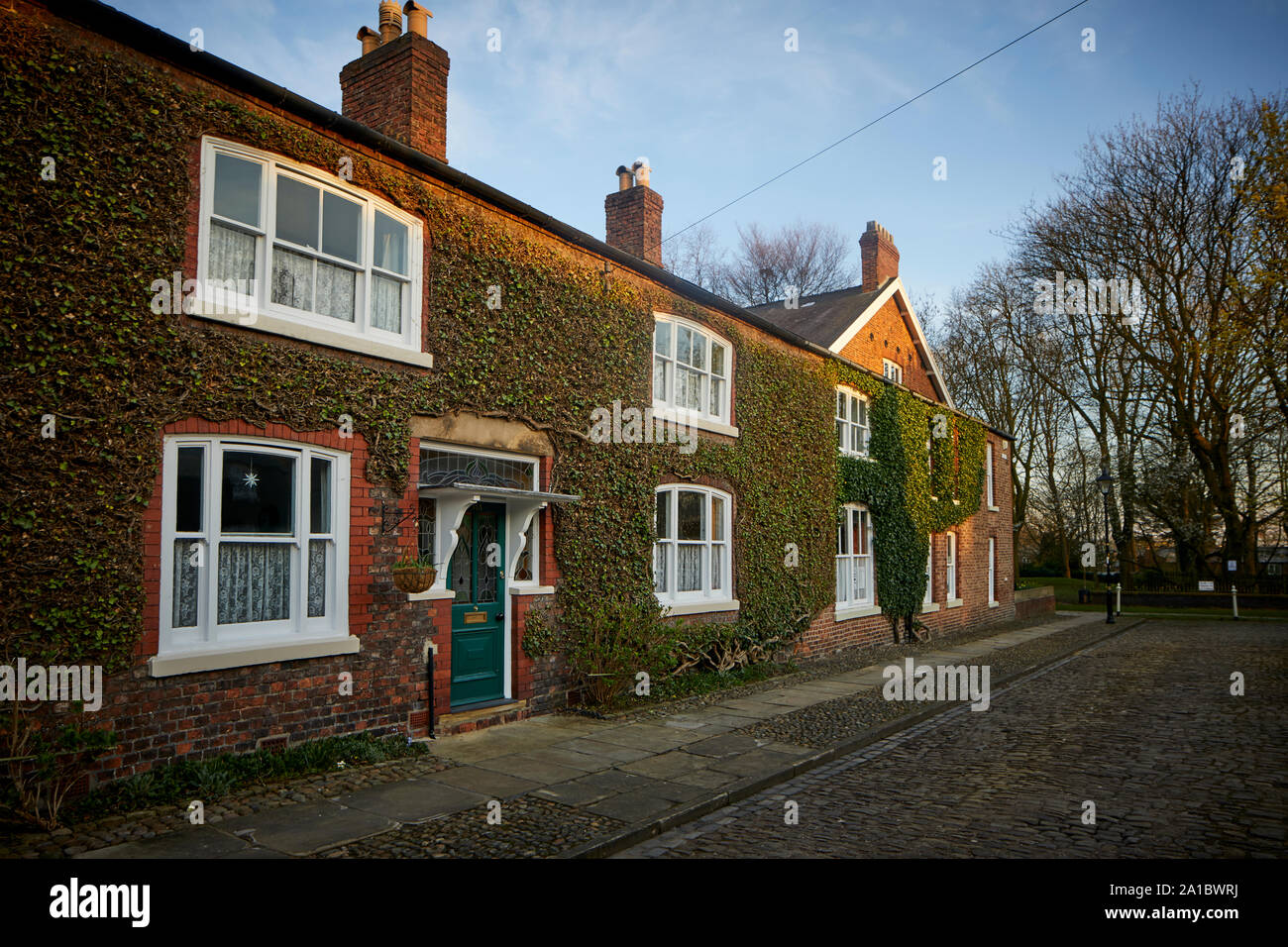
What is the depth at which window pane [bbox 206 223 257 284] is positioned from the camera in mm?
7336

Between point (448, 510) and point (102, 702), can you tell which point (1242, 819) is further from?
point (102, 702)

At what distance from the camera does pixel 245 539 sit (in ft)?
24.2

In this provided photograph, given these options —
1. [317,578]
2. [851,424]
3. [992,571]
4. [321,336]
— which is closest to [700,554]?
[851,424]

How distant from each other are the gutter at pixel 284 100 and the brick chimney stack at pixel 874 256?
1400cm

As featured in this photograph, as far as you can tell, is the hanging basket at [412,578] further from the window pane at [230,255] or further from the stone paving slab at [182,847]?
the window pane at [230,255]

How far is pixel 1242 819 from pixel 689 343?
9.49 meters

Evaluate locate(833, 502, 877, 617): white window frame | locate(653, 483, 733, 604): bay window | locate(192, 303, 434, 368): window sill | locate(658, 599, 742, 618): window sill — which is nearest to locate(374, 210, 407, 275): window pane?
locate(192, 303, 434, 368): window sill

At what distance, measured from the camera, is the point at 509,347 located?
986cm

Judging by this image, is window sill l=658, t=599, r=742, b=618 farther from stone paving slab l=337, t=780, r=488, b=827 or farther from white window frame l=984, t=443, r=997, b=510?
white window frame l=984, t=443, r=997, b=510

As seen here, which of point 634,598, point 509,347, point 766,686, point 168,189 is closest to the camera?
point 168,189

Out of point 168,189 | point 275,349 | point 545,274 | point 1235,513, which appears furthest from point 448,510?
point 1235,513

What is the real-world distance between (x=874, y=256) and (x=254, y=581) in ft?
68.0

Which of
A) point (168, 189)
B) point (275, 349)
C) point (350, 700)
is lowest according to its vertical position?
point (350, 700)

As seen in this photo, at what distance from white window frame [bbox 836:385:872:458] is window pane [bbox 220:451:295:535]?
1222 centimetres
